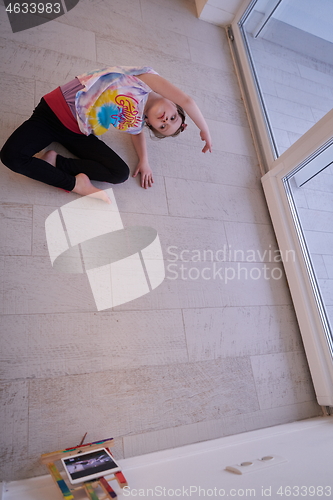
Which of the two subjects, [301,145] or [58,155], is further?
[301,145]

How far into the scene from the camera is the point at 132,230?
1511 mm

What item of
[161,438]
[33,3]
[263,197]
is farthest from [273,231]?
[33,3]

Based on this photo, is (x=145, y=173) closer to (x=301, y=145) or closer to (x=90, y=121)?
(x=90, y=121)

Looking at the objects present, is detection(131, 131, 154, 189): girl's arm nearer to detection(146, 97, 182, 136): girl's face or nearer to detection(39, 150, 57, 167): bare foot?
detection(146, 97, 182, 136): girl's face

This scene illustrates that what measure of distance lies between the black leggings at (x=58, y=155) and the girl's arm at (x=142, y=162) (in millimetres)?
113

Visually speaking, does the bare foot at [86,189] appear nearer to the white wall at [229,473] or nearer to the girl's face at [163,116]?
the girl's face at [163,116]

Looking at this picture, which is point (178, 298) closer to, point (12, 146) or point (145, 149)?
point (145, 149)

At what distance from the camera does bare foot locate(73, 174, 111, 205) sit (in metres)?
1.44

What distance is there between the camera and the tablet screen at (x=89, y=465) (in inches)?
35.5

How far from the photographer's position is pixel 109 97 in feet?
4.66

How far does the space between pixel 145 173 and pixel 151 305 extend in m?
0.58

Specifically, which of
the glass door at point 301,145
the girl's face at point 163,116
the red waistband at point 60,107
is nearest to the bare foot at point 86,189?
the red waistband at point 60,107

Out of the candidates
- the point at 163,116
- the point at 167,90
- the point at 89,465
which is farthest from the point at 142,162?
the point at 89,465

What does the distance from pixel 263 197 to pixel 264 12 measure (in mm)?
1071
